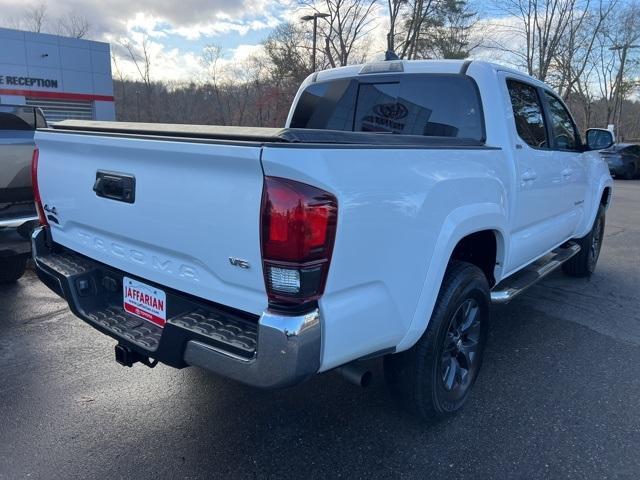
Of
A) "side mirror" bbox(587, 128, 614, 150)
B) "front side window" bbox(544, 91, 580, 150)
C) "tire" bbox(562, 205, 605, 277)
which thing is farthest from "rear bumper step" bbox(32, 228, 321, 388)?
"tire" bbox(562, 205, 605, 277)

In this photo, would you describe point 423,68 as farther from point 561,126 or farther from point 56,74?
point 56,74

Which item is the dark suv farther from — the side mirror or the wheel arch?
the wheel arch

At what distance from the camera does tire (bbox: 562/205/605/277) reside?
18.8 ft

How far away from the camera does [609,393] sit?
332 cm

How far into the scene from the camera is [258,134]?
1.97m

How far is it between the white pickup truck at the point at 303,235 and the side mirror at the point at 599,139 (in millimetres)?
1833

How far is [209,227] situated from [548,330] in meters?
3.42

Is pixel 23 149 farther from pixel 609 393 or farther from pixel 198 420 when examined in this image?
pixel 609 393

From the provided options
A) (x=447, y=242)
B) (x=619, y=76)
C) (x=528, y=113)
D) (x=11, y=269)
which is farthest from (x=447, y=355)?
(x=619, y=76)

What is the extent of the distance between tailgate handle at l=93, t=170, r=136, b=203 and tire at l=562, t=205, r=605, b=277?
4973 millimetres

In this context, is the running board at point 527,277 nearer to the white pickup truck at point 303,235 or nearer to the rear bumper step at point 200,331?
the white pickup truck at point 303,235

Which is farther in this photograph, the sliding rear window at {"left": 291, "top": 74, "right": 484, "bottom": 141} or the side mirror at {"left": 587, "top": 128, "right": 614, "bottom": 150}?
the side mirror at {"left": 587, "top": 128, "right": 614, "bottom": 150}

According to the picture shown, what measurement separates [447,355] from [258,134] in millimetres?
1756

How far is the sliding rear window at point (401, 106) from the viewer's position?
3.48 meters
